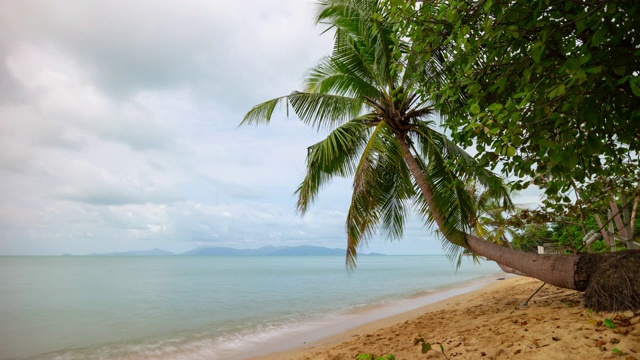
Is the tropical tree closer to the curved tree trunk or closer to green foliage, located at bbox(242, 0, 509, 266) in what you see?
the curved tree trunk

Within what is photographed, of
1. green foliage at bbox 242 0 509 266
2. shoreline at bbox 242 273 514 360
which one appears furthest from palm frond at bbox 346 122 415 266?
shoreline at bbox 242 273 514 360

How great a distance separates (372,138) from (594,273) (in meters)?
3.83

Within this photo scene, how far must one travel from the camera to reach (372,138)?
6.78 metres

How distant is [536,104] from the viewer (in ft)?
9.02

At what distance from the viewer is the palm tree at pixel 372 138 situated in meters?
6.61

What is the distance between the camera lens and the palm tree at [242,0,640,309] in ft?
21.7

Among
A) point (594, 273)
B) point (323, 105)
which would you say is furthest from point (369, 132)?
point (594, 273)

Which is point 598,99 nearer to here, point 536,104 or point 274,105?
point 536,104

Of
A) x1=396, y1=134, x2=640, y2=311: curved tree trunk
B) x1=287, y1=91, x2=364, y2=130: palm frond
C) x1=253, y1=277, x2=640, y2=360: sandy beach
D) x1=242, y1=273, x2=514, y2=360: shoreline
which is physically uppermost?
x1=287, y1=91, x2=364, y2=130: palm frond

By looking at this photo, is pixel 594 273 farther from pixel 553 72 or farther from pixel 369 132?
pixel 369 132

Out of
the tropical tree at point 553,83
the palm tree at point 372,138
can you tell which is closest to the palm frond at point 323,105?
the palm tree at point 372,138

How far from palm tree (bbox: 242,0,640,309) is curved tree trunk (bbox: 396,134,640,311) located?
0.43 m

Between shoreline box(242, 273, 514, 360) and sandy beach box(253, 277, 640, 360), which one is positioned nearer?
sandy beach box(253, 277, 640, 360)

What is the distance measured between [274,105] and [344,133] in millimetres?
1748
